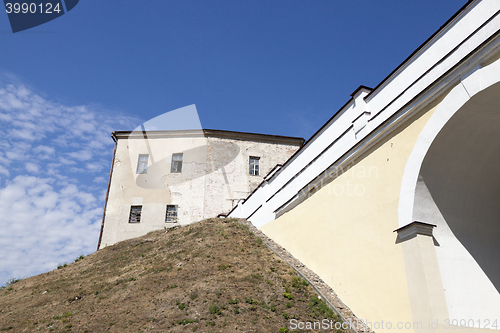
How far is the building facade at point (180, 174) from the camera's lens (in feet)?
75.7

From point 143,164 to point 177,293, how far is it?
15.3 meters

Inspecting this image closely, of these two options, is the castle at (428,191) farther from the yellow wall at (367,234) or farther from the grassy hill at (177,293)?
the grassy hill at (177,293)

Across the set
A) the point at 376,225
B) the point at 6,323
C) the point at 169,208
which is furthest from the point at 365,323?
the point at 169,208

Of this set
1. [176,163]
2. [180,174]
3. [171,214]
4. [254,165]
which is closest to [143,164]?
[176,163]

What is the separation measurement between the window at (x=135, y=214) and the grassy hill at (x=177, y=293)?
6032mm

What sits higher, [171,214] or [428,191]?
[171,214]

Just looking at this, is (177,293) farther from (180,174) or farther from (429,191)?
(180,174)

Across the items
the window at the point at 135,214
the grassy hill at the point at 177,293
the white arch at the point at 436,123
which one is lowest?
the grassy hill at the point at 177,293

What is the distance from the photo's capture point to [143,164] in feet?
80.6

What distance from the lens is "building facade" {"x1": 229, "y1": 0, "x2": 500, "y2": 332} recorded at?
7.36 metres

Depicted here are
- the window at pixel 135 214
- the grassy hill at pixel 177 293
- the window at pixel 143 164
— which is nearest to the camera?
the grassy hill at pixel 177 293

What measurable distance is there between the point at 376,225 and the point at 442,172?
2003mm

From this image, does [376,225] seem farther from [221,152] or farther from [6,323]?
[221,152]

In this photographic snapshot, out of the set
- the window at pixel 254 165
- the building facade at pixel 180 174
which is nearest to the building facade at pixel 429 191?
the building facade at pixel 180 174
